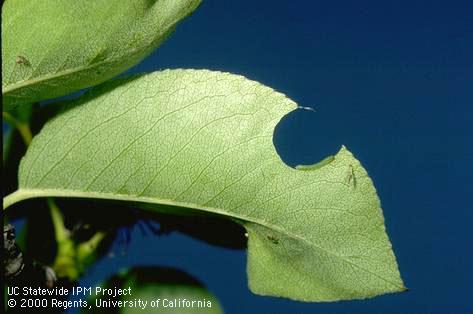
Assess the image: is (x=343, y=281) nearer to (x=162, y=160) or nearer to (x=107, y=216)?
(x=162, y=160)

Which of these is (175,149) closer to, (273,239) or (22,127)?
(273,239)

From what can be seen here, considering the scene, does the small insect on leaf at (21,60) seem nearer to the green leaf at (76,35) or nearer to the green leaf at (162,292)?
the green leaf at (76,35)

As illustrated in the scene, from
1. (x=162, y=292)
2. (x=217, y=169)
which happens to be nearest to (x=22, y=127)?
(x=162, y=292)

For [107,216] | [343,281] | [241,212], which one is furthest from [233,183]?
[107,216]

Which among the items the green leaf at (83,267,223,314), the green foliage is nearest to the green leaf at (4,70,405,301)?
the green foliage

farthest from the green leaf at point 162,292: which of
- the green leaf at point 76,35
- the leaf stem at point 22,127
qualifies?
the green leaf at point 76,35

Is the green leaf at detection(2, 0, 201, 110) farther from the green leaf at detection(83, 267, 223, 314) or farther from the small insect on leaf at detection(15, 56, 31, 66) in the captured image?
the green leaf at detection(83, 267, 223, 314)
